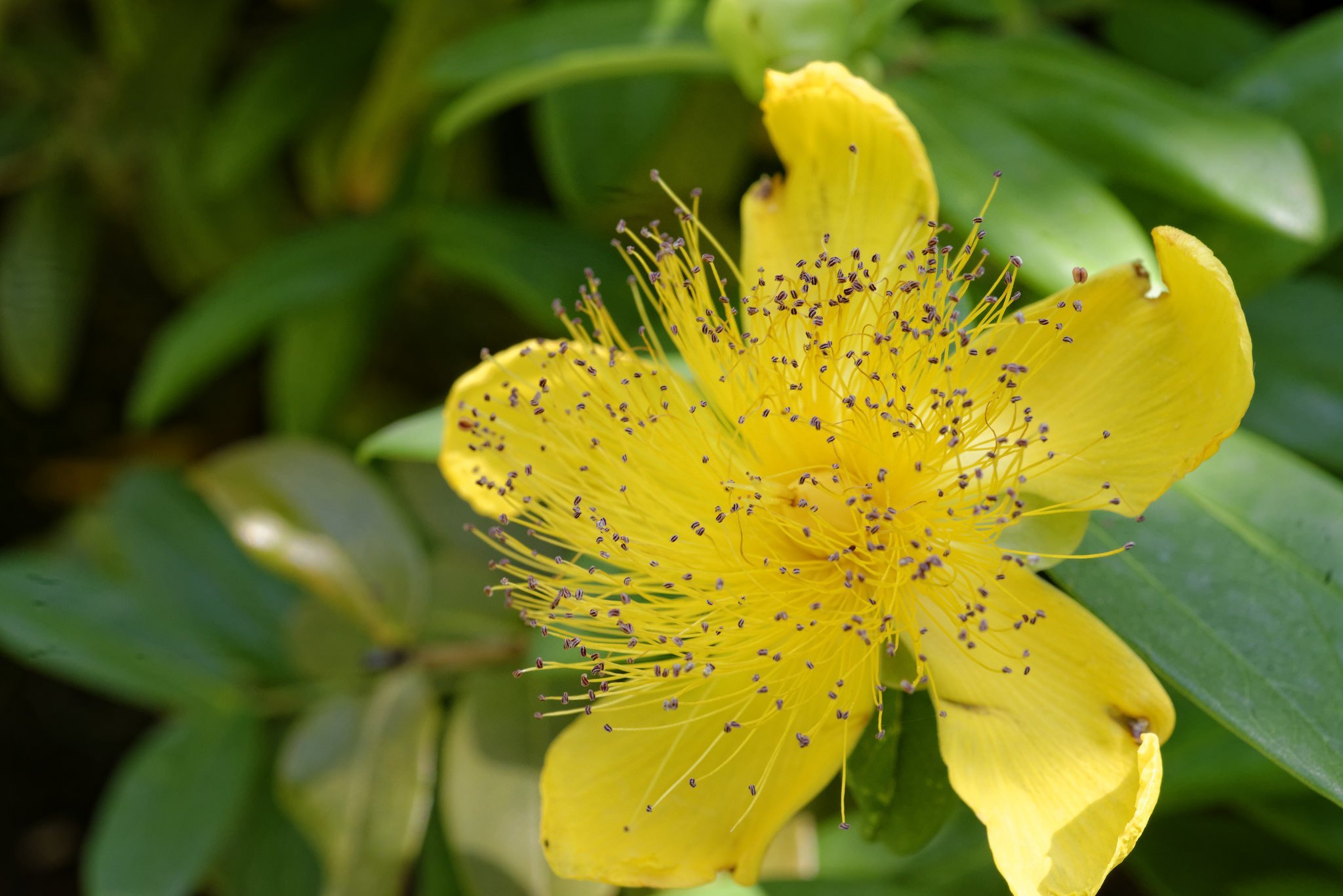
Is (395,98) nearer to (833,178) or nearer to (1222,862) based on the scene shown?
(833,178)

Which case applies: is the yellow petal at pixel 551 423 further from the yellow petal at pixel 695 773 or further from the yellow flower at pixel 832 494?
the yellow petal at pixel 695 773

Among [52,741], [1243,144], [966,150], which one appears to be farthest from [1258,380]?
[52,741]

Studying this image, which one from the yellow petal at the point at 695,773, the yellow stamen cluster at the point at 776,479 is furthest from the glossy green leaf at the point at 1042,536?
the yellow petal at the point at 695,773

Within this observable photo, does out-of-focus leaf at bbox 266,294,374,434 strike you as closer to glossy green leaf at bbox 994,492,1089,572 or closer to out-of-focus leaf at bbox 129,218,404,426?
out-of-focus leaf at bbox 129,218,404,426

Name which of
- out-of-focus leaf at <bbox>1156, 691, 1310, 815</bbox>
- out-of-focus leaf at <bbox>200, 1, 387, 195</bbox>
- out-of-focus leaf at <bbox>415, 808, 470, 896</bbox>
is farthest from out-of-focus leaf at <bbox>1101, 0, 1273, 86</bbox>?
out-of-focus leaf at <bbox>415, 808, 470, 896</bbox>

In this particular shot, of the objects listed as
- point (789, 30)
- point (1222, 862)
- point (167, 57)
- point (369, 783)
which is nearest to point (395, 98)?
point (167, 57)

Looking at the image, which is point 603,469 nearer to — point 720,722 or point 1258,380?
point 720,722
